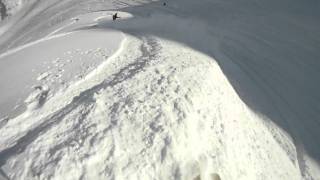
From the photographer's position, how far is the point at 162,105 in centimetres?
430

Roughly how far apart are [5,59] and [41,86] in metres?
1.86

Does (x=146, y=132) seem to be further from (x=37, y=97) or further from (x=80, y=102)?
(x=37, y=97)

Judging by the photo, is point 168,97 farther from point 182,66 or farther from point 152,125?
point 182,66

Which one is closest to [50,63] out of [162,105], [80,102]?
[80,102]

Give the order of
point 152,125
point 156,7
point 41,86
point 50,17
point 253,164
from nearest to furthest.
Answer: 1. point 152,125
2. point 253,164
3. point 41,86
4. point 156,7
5. point 50,17

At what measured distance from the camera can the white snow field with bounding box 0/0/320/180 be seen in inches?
148

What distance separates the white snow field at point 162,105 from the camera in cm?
377

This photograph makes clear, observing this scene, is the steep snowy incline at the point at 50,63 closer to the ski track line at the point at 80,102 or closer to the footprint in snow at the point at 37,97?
the footprint in snow at the point at 37,97

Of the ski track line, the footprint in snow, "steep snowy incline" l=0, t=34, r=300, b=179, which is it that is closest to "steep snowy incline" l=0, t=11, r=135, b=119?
the footprint in snow

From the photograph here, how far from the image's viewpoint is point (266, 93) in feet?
19.7

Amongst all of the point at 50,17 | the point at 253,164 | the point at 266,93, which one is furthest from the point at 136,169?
the point at 50,17

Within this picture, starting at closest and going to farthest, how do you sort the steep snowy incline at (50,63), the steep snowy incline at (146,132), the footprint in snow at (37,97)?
the steep snowy incline at (146,132) → the footprint in snow at (37,97) → the steep snowy incline at (50,63)

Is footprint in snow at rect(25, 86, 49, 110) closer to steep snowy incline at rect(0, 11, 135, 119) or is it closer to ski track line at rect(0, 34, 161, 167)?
steep snowy incline at rect(0, 11, 135, 119)

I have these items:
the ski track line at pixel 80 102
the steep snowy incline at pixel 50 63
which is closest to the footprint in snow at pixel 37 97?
the steep snowy incline at pixel 50 63
